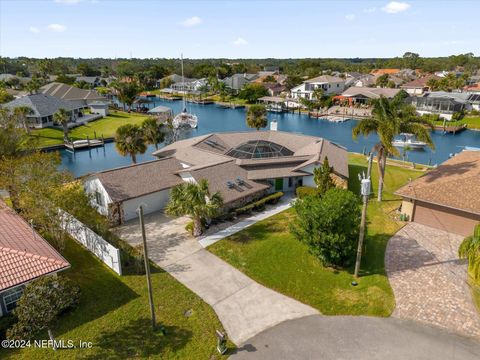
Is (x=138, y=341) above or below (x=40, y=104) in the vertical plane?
below

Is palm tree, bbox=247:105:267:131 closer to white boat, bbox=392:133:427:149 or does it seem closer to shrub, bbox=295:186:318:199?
white boat, bbox=392:133:427:149

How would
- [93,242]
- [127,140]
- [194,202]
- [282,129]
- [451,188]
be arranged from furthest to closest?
[282,129]
[127,140]
[451,188]
[194,202]
[93,242]

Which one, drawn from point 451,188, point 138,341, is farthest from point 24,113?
point 451,188

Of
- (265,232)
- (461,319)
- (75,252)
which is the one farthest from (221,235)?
(461,319)

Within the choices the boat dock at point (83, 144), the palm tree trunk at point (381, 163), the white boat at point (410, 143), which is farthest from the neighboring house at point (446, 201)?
the boat dock at point (83, 144)

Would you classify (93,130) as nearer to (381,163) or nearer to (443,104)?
(381,163)

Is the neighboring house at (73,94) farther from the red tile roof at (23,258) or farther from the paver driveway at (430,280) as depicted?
the paver driveway at (430,280)

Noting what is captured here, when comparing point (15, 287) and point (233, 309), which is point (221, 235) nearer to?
point (233, 309)
